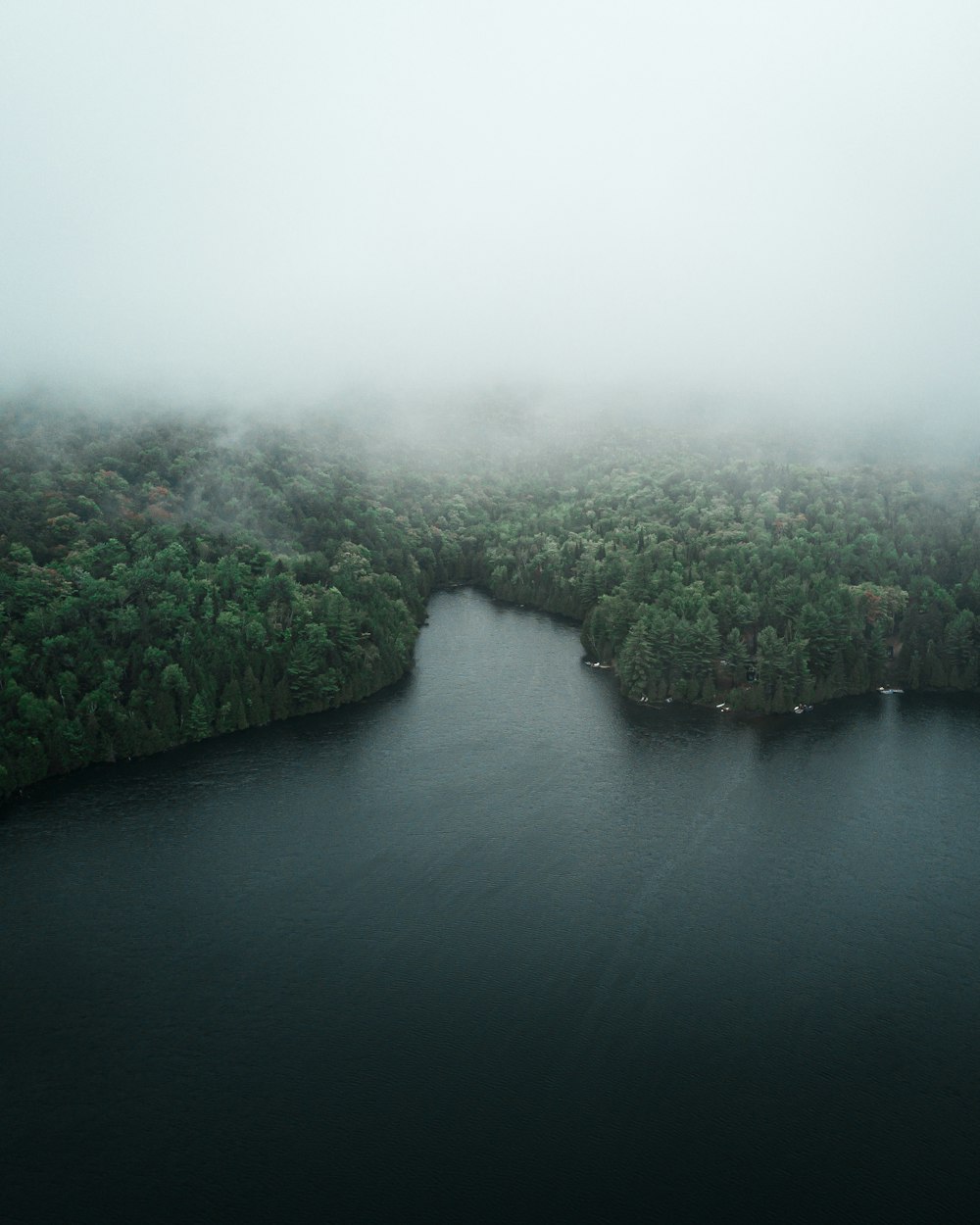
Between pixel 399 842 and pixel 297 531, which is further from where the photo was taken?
pixel 297 531

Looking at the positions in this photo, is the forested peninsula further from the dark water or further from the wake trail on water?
the wake trail on water

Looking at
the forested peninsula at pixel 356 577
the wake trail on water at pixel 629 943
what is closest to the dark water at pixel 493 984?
the wake trail on water at pixel 629 943

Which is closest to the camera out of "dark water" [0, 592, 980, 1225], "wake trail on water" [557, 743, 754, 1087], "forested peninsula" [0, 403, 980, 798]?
"dark water" [0, 592, 980, 1225]

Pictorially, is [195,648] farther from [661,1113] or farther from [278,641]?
[661,1113]

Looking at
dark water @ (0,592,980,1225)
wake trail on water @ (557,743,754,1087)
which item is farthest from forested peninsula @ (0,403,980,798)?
wake trail on water @ (557,743,754,1087)

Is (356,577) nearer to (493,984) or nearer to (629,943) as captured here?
(629,943)

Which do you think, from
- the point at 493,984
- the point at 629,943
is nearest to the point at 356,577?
the point at 629,943

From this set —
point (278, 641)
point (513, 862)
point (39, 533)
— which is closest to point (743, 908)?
point (513, 862)
